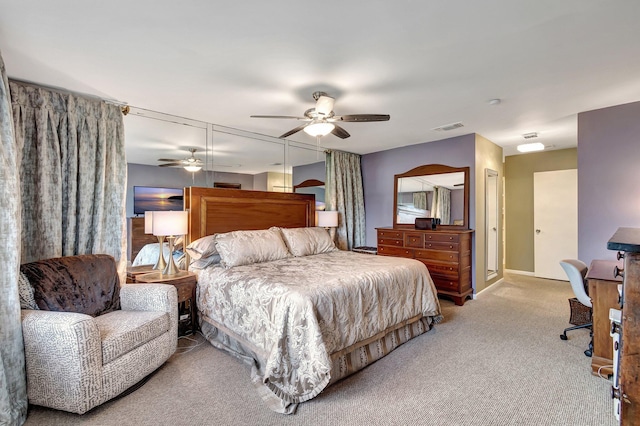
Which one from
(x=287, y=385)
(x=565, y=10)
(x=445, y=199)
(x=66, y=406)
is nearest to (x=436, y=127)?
(x=445, y=199)

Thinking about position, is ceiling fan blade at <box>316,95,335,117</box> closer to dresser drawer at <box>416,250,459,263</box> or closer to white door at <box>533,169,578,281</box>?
dresser drawer at <box>416,250,459,263</box>

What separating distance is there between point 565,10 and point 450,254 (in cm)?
311

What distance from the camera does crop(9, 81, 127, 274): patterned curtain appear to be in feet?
8.30

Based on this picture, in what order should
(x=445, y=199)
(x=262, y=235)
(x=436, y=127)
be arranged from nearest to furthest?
(x=262, y=235), (x=436, y=127), (x=445, y=199)

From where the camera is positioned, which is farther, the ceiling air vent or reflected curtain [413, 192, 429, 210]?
reflected curtain [413, 192, 429, 210]

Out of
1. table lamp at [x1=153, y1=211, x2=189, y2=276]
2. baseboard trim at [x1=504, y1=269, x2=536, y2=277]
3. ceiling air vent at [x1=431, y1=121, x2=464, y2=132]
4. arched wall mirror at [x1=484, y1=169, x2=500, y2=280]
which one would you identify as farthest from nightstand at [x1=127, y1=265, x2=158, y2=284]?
baseboard trim at [x1=504, y1=269, x2=536, y2=277]

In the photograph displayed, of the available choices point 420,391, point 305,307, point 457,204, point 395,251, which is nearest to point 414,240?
point 395,251

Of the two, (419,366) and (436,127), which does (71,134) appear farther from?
(436,127)

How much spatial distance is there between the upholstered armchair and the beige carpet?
0.15m

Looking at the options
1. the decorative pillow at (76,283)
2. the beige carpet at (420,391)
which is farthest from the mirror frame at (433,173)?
the decorative pillow at (76,283)

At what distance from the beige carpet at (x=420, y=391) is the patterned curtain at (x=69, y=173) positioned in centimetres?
138

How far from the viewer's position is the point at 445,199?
15.7 ft

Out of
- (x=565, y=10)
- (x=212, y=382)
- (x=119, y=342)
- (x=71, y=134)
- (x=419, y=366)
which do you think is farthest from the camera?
(x=71, y=134)

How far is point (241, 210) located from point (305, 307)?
90.2 inches
